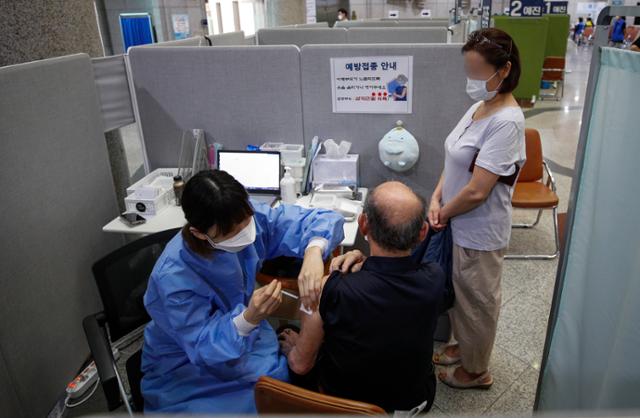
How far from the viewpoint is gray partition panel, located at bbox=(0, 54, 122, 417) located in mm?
1856

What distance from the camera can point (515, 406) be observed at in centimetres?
203

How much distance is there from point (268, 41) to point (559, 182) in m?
3.13

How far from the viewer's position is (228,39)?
3875 millimetres

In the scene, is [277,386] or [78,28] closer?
[277,386]

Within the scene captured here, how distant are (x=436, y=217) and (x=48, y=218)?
1724 millimetres

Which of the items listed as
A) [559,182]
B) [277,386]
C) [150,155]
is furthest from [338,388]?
[559,182]

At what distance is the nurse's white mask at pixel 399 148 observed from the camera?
2361mm

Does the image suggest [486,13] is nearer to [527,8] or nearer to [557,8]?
[527,8]

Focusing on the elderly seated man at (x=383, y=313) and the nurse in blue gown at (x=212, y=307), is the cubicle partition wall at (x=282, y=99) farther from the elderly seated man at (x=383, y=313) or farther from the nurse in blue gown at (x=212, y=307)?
the elderly seated man at (x=383, y=313)

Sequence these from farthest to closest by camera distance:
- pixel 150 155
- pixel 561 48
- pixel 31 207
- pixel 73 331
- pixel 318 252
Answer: pixel 561 48, pixel 150 155, pixel 73 331, pixel 31 207, pixel 318 252

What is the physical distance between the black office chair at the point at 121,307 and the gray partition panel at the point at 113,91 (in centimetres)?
106

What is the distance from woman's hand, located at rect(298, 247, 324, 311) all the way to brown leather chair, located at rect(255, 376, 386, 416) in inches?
12.4

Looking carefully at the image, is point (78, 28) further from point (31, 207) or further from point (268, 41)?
point (268, 41)

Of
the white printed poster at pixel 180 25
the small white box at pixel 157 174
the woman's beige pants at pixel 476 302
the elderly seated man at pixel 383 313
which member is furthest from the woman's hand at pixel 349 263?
the white printed poster at pixel 180 25
